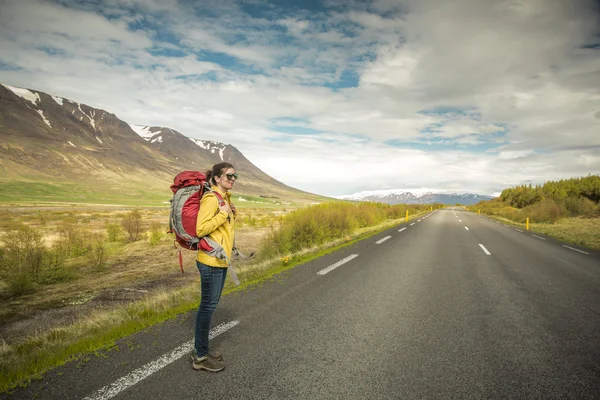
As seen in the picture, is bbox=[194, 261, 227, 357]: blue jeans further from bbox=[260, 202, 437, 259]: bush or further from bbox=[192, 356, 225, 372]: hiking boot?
bbox=[260, 202, 437, 259]: bush

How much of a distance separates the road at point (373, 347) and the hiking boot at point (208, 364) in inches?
2.0

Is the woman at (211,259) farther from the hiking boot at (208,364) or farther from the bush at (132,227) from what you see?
the bush at (132,227)

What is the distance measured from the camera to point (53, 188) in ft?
299

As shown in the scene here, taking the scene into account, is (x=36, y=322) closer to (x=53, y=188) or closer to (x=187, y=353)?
(x=187, y=353)

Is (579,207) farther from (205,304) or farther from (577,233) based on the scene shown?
(205,304)

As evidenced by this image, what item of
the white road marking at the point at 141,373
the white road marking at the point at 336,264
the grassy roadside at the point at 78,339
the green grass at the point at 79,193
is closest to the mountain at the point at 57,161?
the green grass at the point at 79,193

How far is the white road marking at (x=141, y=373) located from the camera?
2332 mm

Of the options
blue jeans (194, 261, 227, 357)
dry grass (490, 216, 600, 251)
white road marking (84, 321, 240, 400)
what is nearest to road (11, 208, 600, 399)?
white road marking (84, 321, 240, 400)

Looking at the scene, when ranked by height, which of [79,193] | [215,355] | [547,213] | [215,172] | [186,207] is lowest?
[79,193]

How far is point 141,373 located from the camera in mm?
2600

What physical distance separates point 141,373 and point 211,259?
119cm

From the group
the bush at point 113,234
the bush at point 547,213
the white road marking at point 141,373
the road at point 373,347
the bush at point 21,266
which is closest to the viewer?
the white road marking at point 141,373

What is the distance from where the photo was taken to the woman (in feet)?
8.67

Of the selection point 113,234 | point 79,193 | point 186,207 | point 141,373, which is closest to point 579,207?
point 186,207
